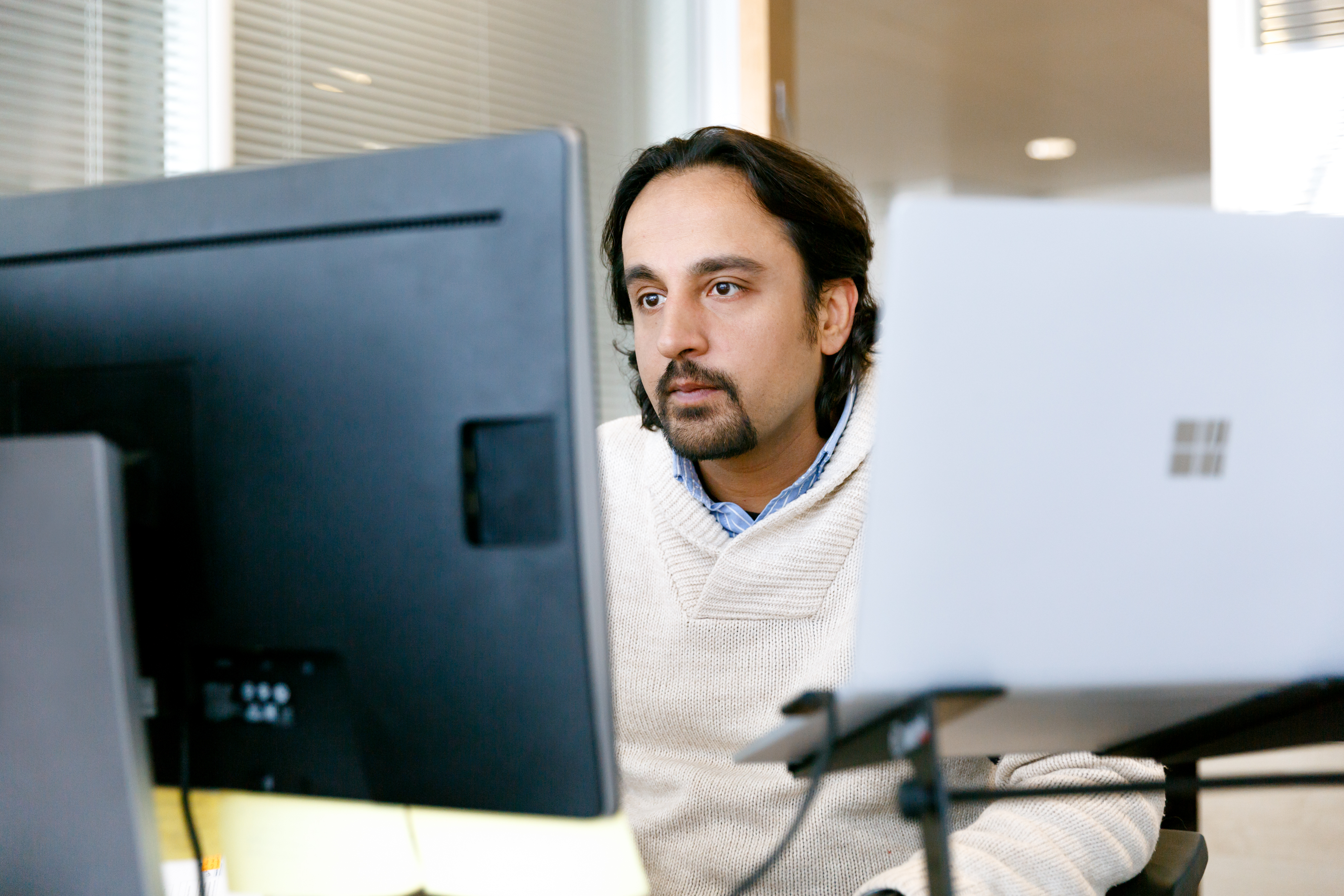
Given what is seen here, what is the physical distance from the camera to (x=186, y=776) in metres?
0.54

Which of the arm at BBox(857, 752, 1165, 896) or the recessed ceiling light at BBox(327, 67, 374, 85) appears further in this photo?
the recessed ceiling light at BBox(327, 67, 374, 85)

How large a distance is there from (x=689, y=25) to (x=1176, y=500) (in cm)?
245

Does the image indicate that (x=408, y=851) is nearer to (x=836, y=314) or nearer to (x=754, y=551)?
(x=754, y=551)

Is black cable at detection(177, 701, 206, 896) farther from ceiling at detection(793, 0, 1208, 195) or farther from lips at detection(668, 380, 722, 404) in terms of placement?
ceiling at detection(793, 0, 1208, 195)

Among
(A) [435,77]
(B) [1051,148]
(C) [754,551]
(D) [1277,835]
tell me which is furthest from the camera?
(B) [1051,148]

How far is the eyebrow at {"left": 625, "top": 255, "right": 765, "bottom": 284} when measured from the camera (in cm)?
142

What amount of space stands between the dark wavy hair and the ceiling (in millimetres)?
1465

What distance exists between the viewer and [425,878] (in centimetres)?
58

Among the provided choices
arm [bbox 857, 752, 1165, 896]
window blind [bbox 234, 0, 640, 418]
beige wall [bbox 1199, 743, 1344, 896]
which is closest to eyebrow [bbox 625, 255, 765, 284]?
window blind [bbox 234, 0, 640, 418]

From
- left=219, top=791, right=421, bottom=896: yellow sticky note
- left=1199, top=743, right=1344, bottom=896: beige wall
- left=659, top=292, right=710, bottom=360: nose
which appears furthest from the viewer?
left=1199, top=743, right=1344, bottom=896: beige wall

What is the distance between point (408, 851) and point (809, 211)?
116 cm

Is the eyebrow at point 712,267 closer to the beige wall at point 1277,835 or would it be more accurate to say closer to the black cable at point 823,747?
the black cable at point 823,747

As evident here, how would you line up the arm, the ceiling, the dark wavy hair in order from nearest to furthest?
the arm < the dark wavy hair < the ceiling

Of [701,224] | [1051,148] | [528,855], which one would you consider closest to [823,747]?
[528,855]
